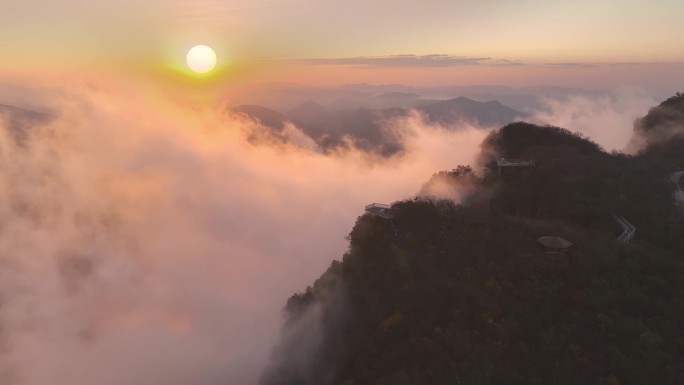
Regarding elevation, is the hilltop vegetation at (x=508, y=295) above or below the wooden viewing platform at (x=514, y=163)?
below

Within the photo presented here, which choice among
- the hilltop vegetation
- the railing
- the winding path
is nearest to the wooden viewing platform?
the hilltop vegetation

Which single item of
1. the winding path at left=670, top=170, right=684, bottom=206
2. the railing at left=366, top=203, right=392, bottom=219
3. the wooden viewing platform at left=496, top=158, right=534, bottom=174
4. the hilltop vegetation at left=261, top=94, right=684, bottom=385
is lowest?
the winding path at left=670, top=170, right=684, bottom=206

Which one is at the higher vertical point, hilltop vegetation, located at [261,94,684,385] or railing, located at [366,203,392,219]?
railing, located at [366,203,392,219]

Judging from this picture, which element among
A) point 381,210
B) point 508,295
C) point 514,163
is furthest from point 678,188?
point 381,210

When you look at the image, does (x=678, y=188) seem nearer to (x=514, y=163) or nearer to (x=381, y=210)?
(x=514, y=163)

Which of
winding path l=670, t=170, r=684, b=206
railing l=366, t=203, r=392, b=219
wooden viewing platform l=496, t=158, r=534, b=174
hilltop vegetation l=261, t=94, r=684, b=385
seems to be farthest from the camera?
wooden viewing platform l=496, t=158, r=534, b=174

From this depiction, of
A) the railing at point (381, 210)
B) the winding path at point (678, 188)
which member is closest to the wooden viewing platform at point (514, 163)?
the winding path at point (678, 188)

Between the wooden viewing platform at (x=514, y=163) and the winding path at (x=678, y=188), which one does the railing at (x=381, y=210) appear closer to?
the wooden viewing platform at (x=514, y=163)

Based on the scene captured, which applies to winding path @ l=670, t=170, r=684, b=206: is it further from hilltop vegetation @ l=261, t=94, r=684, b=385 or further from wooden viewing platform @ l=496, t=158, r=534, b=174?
wooden viewing platform @ l=496, t=158, r=534, b=174

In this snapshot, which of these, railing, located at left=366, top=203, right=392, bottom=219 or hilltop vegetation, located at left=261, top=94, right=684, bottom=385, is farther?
railing, located at left=366, top=203, right=392, bottom=219
